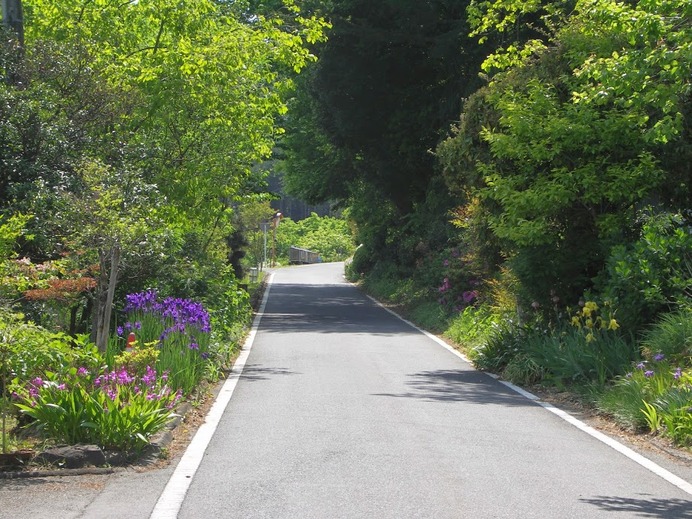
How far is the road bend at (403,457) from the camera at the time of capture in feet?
23.3

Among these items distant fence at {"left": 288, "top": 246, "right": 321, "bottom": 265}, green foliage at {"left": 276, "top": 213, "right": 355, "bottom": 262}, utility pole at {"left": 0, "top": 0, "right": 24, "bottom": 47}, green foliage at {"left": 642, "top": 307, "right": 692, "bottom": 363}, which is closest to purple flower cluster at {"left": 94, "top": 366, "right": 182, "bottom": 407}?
green foliage at {"left": 642, "top": 307, "right": 692, "bottom": 363}

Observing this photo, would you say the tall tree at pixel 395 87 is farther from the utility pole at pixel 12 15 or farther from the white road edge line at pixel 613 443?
the white road edge line at pixel 613 443

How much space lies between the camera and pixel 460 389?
13836 mm

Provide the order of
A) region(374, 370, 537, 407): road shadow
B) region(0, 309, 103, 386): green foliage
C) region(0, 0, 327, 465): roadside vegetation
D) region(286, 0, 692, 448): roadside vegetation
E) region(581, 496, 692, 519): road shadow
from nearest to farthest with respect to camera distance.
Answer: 1. region(581, 496, 692, 519): road shadow
2. region(0, 309, 103, 386): green foliage
3. region(0, 0, 327, 465): roadside vegetation
4. region(286, 0, 692, 448): roadside vegetation
5. region(374, 370, 537, 407): road shadow

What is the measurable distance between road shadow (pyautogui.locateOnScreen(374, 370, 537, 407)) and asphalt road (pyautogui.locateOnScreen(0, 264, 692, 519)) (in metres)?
0.03

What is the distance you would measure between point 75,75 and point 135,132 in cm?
226

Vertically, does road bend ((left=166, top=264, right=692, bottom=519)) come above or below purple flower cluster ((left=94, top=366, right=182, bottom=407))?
below

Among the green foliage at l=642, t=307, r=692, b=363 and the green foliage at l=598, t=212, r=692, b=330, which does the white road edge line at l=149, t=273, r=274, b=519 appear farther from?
the green foliage at l=598, t=212, r=692, b=330

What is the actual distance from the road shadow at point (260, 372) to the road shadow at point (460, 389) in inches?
78.1

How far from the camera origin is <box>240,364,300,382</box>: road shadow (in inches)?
582

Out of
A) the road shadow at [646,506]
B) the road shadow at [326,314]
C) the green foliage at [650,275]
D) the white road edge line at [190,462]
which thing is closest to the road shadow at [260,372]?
the white road edge line at [190,462]

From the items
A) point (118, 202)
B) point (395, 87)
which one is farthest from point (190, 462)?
point (395, 87)

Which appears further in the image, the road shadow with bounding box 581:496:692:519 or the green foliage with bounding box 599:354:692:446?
the green foliage with bounding box 599:354:692:446

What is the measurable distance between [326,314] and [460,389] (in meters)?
16.1
